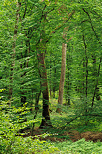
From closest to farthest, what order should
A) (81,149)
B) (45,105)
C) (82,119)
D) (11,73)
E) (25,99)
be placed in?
(81,149), (11,73), (82,119), (25,99), (45,105)

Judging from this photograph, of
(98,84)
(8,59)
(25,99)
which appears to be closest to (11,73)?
(8,59)

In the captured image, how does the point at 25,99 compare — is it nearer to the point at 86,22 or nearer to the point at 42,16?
the point at 42,16

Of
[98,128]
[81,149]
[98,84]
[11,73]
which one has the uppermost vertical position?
[11,73]

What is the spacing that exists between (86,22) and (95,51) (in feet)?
4.92

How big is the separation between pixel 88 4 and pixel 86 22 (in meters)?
1.03

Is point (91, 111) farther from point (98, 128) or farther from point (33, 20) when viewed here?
point (33, 20)

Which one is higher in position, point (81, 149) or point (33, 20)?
point (33, 20)

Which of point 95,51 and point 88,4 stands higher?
point 88,4

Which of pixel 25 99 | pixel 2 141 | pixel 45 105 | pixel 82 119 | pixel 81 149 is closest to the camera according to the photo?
pixel 2 141


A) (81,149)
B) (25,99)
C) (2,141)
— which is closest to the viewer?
(2,141)

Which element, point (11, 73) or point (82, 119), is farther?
point (82, 119)

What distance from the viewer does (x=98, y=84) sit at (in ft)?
29.3

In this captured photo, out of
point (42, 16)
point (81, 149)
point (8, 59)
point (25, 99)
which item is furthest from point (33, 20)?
point (81, 149)

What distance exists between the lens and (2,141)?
340cm
